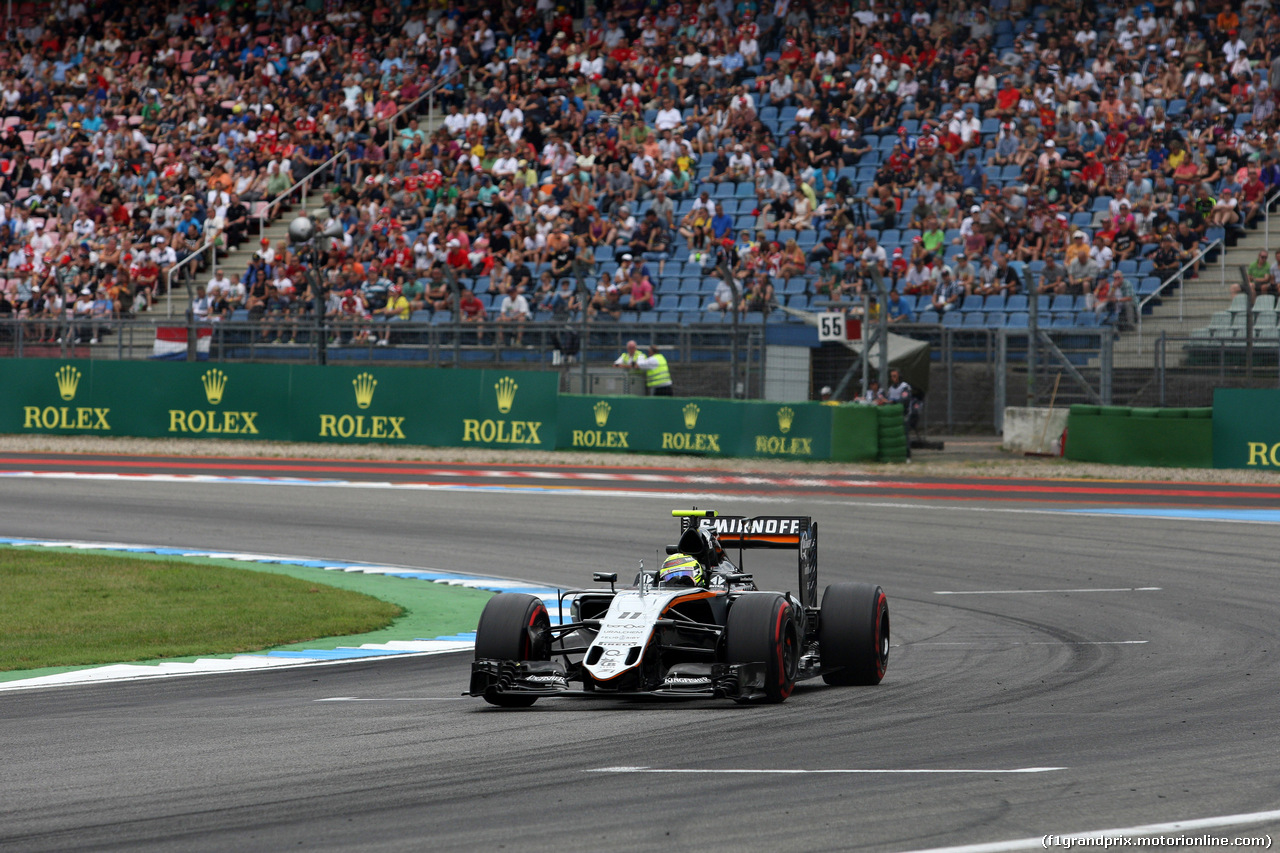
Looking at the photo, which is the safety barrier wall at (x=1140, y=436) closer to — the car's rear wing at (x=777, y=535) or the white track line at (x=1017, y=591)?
the white track line at (x=1017, y=591)

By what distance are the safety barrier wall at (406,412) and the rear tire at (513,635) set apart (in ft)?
53.0

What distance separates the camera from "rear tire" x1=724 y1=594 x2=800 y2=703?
8.26m

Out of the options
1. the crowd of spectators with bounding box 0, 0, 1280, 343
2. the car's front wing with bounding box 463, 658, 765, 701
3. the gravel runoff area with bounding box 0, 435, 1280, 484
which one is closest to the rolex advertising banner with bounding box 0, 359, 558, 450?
the gravel runoff area with bounding box 0, 435, 1280, 484

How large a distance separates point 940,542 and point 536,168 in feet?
60.2

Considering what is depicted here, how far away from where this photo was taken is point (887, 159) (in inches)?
1160

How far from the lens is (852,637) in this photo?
29.9 ft

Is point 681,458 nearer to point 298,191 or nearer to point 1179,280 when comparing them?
point 1179,280

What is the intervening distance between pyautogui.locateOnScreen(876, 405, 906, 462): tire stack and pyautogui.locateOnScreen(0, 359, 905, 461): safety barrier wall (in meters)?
0.02

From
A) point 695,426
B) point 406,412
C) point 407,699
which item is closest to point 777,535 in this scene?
point 407,699

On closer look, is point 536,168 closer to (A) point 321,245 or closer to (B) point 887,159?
(A) point 321,245

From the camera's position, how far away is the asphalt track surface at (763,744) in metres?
5.44

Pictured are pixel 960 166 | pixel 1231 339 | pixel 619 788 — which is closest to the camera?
pixel 619 788

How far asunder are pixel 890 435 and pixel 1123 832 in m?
19.5

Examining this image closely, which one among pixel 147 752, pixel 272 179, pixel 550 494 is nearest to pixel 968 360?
pixel 550 494
